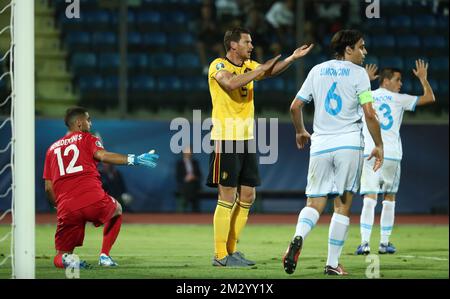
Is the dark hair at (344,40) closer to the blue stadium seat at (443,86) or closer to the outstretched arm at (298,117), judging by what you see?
the outstretched arm at (298,117)

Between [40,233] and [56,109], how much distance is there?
490 cm

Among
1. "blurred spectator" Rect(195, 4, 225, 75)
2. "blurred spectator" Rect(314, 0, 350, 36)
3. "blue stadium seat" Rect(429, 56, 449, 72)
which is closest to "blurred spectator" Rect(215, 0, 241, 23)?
"blurred spectator" Rect(195, 4, 225, 75)

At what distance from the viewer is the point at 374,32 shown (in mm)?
19125

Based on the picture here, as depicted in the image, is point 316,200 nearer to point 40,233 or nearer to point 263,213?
point 40,233

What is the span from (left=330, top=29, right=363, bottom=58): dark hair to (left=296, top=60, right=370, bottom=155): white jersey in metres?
0.09

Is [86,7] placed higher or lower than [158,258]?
higher

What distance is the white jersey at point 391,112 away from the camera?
10562mm

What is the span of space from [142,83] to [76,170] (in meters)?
10.1

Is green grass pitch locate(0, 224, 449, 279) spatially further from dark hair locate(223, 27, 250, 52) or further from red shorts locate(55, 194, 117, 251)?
dark hair locate(223, 27, 250, 52)

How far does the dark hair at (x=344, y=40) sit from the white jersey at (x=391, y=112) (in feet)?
9.10

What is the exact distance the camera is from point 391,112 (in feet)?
34.7

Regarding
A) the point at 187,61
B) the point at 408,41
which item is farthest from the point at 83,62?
the point at 408,41

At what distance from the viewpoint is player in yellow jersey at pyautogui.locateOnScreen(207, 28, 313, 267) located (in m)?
8.34

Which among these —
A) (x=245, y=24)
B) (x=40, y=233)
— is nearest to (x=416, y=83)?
(x=245, y=24)
